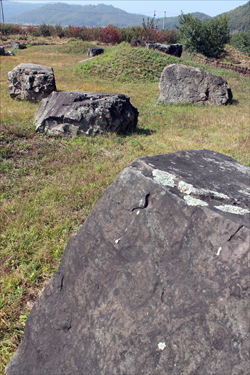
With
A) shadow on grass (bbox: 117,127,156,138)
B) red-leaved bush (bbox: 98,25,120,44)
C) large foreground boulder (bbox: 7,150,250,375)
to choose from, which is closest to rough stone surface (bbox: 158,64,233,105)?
shadow on grass (bbox: 117,127,156,138)

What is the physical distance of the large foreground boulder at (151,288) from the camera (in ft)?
4.64

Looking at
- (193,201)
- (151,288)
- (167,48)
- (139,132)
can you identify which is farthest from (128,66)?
(151,288)

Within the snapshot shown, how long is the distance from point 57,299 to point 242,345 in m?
1.20

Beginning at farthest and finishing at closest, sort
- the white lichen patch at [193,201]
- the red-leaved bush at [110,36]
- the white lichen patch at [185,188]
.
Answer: the red-leaved bush at [110,36] → the white lichen patch at [185,188] → the white lichen patch at [193,201]

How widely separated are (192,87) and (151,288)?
11.6 metres

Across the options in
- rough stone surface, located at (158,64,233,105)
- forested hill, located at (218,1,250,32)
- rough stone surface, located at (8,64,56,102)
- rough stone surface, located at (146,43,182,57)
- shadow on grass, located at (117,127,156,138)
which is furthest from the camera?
forested hill, located at (218,1,250,32)

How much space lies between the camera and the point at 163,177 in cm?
190

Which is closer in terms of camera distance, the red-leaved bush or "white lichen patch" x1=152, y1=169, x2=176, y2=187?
"white lichen patch" x1=152, y1=169, x2=176, y2=187

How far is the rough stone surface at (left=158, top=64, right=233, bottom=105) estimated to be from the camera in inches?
453

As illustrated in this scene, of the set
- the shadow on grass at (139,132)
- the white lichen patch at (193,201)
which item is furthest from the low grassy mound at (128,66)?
the white lichen patch at (193,201)

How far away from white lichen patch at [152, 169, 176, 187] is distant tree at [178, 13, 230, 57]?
36821 millimetres

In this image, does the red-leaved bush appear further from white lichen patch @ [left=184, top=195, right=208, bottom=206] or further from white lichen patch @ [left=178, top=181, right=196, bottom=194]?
white lichen patch @ [left=184, top=195, right=208, bottom=206]

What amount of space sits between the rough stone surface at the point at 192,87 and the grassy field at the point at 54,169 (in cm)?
59

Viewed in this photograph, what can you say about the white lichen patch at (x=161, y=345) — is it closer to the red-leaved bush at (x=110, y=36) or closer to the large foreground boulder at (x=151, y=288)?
the large foreground boulder at (x=151, y=288)
